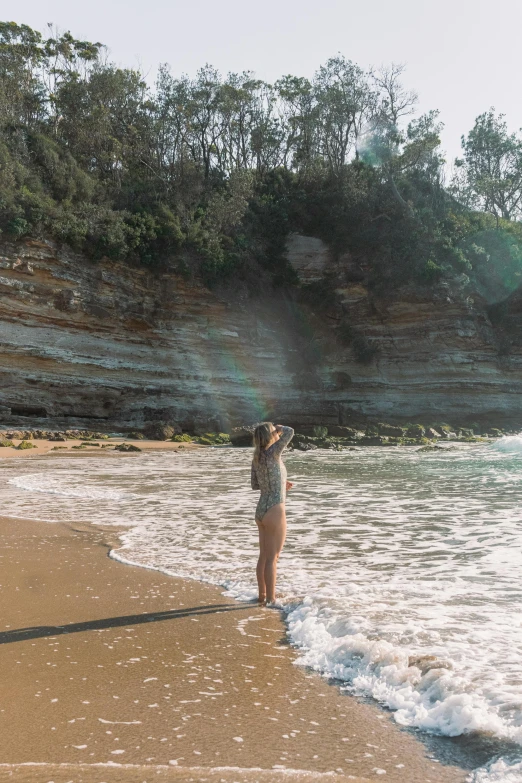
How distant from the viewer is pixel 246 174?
37031 millimetres

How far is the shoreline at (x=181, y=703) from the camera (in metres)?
2.62

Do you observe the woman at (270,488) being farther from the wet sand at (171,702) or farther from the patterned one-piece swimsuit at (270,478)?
the wet sand at (171,702)

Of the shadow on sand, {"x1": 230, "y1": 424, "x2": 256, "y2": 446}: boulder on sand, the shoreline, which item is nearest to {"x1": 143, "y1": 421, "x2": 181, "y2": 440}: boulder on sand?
{"x1": 230, "y1": 424, "x2": 256, "y2": 446}: boulder on sand

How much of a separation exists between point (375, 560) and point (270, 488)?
69.5 inches

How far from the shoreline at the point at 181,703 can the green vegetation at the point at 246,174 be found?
27.5 m

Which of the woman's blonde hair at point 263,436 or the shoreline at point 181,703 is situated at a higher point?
the woman's blonde hair at point 263,436

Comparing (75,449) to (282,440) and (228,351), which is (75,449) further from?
(282,440)

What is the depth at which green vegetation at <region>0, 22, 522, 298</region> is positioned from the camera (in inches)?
1313

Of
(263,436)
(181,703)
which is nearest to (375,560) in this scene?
(263,436)

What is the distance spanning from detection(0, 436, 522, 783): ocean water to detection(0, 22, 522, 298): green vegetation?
20.7 metres

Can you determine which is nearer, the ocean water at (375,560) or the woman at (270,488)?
the ocean water at (375,560)

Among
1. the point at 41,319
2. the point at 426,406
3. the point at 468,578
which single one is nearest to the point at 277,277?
the point at 426,406

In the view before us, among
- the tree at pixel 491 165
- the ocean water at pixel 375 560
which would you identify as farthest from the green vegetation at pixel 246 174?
the ocean water at pixel 375 560

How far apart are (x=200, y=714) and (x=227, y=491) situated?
8879 mm
